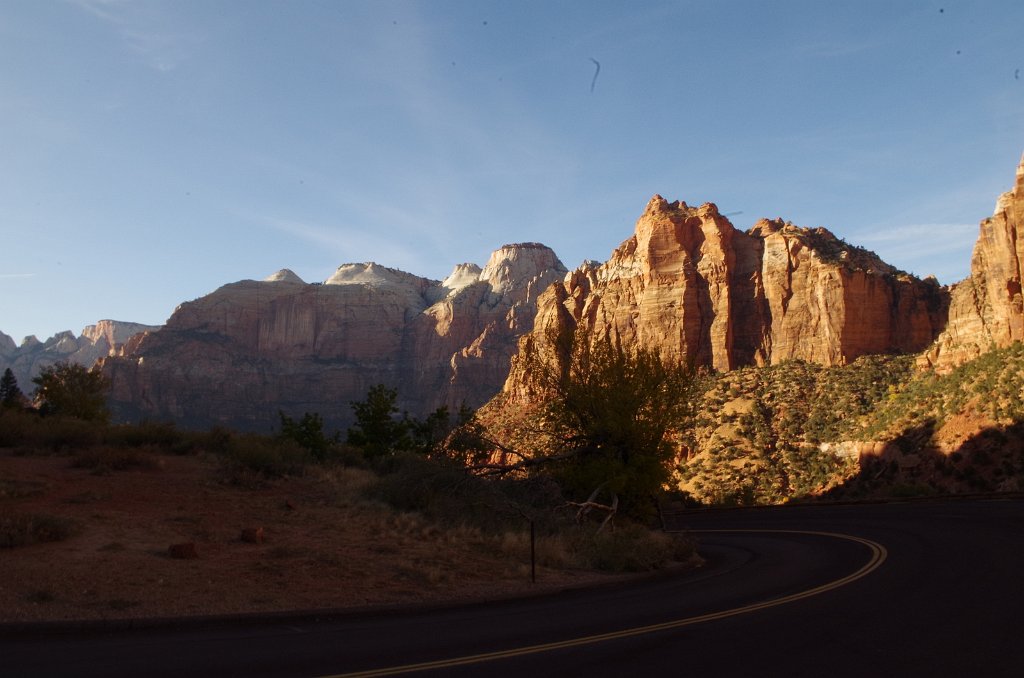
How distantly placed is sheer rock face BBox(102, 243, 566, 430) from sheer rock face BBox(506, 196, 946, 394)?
58470 mm

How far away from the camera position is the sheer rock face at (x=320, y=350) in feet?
479

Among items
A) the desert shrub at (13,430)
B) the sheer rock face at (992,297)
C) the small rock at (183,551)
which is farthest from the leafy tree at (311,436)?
the sheer rock face at (992,297)

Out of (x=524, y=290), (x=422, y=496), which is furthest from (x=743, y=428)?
(x=524, y=290)

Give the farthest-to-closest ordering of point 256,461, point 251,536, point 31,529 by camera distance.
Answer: point 256,461
point 251,536
point 31,529

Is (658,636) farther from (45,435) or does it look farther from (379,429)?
(379,429)

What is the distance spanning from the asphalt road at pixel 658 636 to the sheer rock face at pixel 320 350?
12899 centimetres

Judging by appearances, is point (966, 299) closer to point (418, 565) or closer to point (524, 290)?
point (418, 565)

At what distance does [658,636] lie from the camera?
372 inches

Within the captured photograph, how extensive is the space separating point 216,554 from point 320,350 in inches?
6225

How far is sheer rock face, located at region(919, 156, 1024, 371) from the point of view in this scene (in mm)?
55094

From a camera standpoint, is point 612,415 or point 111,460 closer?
point 111,460

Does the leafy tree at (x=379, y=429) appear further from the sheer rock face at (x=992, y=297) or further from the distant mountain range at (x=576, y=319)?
the sheer rock face at (x=992, y=297)

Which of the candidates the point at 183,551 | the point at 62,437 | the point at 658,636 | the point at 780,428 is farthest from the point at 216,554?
the point at 780,428

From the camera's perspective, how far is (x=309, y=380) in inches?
6348
